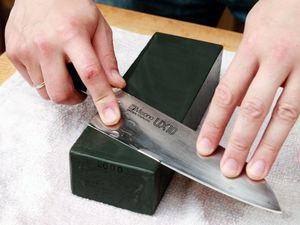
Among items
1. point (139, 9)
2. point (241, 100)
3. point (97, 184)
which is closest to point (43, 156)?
point (97, 184)

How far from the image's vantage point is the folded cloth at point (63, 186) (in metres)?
0.62

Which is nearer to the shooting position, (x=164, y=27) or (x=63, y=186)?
(x=63, y=186)

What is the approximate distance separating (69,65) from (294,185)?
Result: 1.07ft

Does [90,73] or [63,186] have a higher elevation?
[90,73]

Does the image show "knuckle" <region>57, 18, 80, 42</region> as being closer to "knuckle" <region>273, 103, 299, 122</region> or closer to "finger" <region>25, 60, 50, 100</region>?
"finger" <region>25, 60, 50, 100</region>

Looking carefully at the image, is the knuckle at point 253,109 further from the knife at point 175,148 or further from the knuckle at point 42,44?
the knuckle at point 42,44

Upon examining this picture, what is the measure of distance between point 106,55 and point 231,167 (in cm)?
22

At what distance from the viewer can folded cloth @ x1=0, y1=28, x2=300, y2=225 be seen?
621 mm

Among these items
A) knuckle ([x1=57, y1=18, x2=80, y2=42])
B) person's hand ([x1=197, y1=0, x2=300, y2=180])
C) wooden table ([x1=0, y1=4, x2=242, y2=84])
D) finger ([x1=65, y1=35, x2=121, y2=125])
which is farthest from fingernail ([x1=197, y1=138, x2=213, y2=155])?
wooden table ([x1=0, y1=4, x2=242, y2=84])

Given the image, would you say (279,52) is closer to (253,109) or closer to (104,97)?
(253,109)

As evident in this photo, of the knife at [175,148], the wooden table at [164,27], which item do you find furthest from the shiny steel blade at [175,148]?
the wooden table at [164,27]

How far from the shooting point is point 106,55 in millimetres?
670

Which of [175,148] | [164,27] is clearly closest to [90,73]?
[175,148]

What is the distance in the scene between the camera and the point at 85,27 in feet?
2.18
